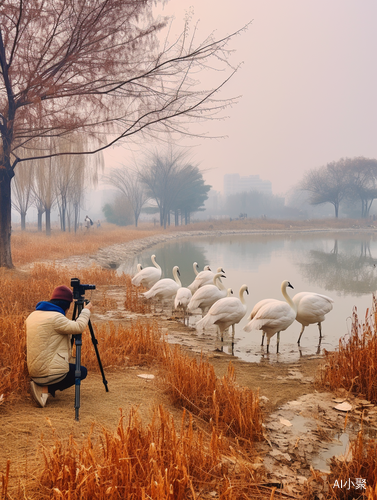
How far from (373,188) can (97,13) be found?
219 ft

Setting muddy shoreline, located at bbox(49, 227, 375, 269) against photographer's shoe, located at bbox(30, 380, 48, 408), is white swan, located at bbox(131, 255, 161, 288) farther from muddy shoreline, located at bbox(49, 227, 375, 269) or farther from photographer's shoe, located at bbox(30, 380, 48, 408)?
photographer's shoe, located at bbox(30, 380, 48, 408)

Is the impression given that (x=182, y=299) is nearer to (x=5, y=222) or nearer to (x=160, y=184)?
(x=5, y=222)

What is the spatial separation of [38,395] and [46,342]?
468mm

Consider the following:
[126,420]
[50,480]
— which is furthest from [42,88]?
[50,480]

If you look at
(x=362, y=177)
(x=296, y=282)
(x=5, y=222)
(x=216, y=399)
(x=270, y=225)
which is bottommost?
(x=296, y=282)

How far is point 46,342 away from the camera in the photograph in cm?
344

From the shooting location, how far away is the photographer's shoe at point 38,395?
342 centimetres

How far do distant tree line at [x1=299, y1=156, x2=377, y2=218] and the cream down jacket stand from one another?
213 feet

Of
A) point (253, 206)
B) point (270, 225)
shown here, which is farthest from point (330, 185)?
point (253, 206)

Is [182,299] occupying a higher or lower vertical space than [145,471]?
lower

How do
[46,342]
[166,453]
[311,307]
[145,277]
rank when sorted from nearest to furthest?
[166,453]
[46,342]
[311,307]
[145,277]

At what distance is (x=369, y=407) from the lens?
4.26m

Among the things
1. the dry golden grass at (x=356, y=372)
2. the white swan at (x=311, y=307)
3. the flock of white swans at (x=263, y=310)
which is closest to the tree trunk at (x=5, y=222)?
the flock of white swans at (x=263, y=310)

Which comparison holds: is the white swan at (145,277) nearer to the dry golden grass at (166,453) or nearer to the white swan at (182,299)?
the white swan at (182,299)
